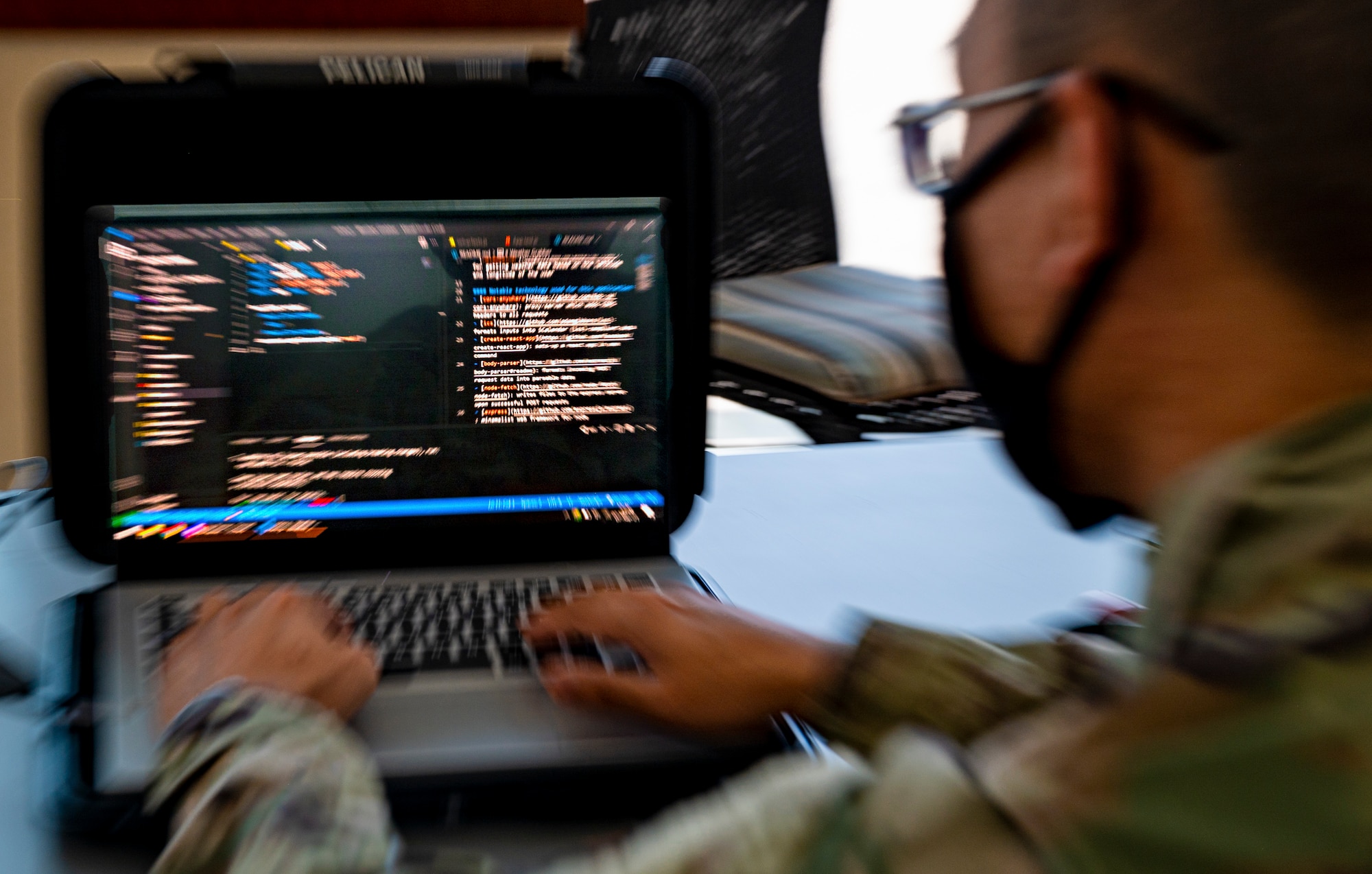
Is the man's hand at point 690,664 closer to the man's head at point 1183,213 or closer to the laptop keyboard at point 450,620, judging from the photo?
the laptop keyboard at point 450,620

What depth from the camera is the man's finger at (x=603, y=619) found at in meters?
0.56

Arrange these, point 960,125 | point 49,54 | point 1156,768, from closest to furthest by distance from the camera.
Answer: point 1156,768 → point 960,125 → point 49,54

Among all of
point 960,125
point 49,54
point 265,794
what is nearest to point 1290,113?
point 960,125

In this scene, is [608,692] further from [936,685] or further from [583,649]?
[936,685]

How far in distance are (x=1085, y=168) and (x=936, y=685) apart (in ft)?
1.08

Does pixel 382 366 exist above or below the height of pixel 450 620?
above

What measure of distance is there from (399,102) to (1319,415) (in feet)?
2.43

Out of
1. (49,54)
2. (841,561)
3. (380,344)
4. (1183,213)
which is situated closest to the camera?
(1183,213)

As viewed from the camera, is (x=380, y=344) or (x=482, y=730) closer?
(x=482, y=730)

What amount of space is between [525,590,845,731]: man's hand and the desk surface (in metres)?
0.10

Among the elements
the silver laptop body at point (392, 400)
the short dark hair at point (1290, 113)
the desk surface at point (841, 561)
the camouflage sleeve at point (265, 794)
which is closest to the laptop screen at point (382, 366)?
the silver laptop body at point (392, 400)

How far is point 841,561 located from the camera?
840 millimetres

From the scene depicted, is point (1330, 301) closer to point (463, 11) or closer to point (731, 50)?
point (731, 50)

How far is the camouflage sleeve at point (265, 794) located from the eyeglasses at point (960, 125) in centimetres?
48
